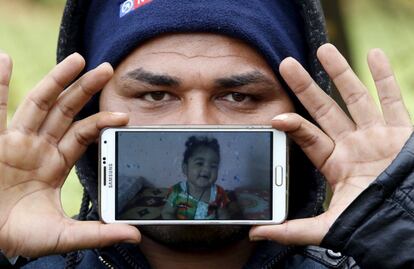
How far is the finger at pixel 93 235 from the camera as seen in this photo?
8.45ft

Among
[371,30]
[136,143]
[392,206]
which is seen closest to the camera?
[392,206]

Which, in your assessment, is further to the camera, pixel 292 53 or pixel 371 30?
pixel 371 30

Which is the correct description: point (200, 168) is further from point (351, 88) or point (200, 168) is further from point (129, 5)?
point (129, 5)

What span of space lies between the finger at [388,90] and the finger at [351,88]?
0.13 ft

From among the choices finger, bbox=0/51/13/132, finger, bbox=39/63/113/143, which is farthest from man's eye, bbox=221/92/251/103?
finger, bbox=0/51/13/132

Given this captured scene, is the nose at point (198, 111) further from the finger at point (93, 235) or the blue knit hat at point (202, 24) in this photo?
the finger at point (93, 235)

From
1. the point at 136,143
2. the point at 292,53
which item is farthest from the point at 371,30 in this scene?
the point at 136,143

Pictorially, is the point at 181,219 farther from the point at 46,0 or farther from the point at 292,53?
the point at 46,0

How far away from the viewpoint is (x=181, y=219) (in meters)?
2.61

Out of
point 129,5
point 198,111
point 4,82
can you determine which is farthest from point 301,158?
point 4,82

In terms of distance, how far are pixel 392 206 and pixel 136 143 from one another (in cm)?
62

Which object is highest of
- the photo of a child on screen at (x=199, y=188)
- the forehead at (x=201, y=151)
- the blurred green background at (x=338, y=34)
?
the blurred green background at (x=338, y=34)

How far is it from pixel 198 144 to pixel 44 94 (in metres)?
0.38

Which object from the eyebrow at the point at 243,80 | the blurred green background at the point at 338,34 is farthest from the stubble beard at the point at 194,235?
the blurred green background at the point at 338,34
